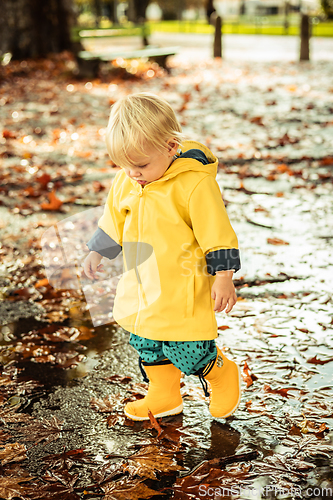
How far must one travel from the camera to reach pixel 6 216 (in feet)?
13.9

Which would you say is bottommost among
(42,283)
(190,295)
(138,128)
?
(42,283)

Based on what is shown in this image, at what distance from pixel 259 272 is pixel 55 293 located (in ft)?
4.10

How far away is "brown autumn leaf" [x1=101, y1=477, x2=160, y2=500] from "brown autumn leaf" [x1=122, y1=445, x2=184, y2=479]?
37 mm

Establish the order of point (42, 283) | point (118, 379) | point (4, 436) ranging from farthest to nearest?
point (42, 283) → point (118, 379) → point (4, 436)

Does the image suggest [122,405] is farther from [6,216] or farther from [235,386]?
[6,216]

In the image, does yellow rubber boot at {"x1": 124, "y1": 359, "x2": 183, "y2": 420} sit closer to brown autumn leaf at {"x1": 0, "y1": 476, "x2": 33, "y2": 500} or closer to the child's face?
brown autumn leaf at {"x1": 0, "y1": 476, "x2": 33, "y2": 500}

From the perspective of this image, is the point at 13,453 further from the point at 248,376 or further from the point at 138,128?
the point at 138,128

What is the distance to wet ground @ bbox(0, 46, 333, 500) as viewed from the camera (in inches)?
71.5

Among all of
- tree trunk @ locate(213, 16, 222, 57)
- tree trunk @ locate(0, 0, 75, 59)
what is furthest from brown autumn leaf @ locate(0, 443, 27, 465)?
tree trunk @ locate(213, 16, 222, 57)

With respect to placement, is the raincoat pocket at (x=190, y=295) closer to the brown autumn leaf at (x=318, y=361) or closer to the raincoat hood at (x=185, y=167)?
the raincoat hood at (x=185, y=167)

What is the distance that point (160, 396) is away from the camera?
82.0 inches

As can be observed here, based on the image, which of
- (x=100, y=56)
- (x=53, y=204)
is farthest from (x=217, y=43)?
(x=53, y=204)

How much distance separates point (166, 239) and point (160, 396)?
677 mm

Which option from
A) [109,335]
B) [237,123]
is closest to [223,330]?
[109,335]
